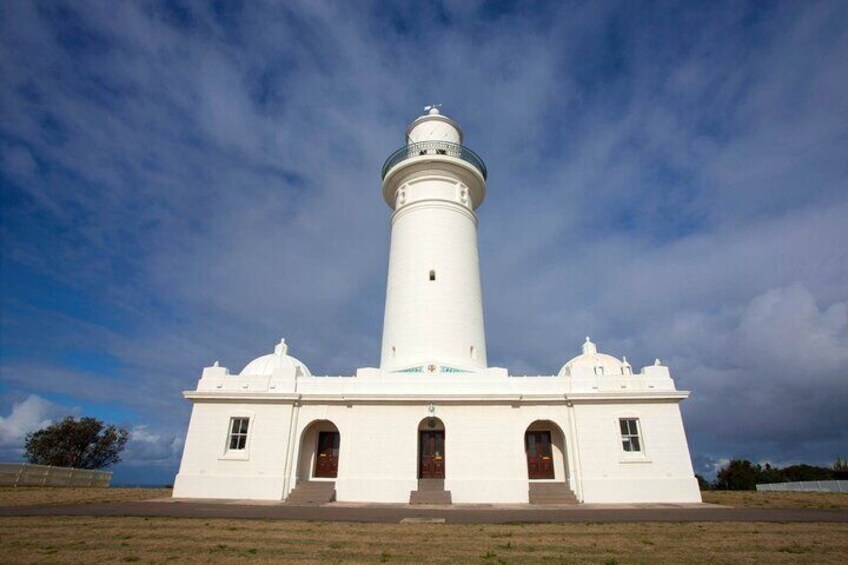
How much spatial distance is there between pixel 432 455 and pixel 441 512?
4.73 metres

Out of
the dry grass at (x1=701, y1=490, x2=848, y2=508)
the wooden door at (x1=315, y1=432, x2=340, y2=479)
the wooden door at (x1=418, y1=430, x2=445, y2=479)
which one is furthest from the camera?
the wooden door at (x1=315, y1=432, x2=340, y2=479)

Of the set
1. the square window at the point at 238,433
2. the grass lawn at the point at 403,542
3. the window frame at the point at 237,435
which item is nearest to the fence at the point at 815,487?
the grass lawn at the point at 403,542

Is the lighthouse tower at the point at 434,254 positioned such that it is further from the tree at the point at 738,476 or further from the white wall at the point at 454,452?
the tree at the point at 738,476

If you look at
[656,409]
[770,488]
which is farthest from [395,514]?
[770,488]

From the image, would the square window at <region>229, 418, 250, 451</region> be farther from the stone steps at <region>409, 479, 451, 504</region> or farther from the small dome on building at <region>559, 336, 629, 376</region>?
the small dome on building at <region>559, 336, 629, 376</region>

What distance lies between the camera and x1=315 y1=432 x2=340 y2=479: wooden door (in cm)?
1928

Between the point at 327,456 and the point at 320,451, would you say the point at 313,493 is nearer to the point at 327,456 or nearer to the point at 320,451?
the point at 327,456

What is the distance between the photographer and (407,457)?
1734 cm

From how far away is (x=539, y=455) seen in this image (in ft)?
63.3

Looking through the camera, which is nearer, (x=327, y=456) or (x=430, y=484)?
(x=430, y=484)

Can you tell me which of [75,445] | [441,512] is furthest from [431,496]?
[75,445]

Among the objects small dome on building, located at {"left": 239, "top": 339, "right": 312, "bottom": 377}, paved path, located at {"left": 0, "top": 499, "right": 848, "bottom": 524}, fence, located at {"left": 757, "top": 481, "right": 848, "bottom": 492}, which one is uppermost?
small dome on building, located at {"left": 239, "top": 339, "right": 312, "bottom": 377}

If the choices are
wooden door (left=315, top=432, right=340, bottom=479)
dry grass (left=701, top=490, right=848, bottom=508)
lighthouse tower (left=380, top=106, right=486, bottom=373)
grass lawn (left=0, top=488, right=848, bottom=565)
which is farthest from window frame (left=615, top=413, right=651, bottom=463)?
wooden door (left=315, top=432, right=340, bottom=479)

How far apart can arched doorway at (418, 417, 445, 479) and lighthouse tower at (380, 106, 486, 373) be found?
7.15 feet
